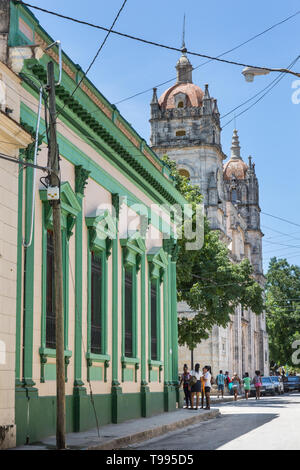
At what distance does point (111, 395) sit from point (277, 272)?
69.4m

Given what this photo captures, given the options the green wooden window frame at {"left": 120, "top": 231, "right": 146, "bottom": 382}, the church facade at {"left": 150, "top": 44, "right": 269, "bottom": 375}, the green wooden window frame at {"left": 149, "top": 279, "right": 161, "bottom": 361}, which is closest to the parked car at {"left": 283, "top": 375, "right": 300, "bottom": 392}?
the church facade at {"left": 150, "top": 44, "right": 269, "bottom": 375}

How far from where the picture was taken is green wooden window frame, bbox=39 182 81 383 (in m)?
14.5

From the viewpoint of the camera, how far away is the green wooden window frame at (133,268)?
2005cm

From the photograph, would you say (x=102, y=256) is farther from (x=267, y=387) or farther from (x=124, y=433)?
(x=267, y=387)

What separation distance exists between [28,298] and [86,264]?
147 inches

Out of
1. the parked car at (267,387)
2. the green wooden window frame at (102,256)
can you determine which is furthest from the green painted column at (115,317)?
the parked car at (267,387)

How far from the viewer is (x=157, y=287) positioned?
2411 cm

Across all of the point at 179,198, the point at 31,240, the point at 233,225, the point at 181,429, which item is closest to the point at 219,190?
the point at 233,225

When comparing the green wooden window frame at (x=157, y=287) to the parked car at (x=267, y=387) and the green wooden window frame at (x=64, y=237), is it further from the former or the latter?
the parked car at (x=267, y=387)

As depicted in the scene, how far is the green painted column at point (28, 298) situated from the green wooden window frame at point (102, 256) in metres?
3.39

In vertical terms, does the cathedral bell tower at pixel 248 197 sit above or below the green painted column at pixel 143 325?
above

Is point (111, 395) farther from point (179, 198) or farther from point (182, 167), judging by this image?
point (182, 167)

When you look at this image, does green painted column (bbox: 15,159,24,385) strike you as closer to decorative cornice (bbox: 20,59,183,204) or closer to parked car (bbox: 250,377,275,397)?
decorative cornice (bbox: 20,59,183,204)

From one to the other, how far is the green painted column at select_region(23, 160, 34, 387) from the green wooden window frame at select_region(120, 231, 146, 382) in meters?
6.10
